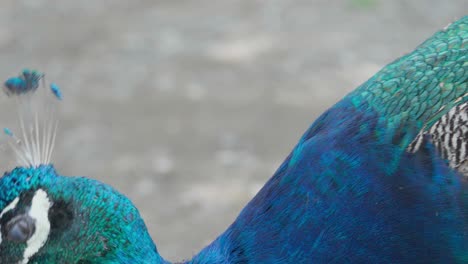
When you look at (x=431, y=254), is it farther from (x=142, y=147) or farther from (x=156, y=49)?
(x=156, y=49)

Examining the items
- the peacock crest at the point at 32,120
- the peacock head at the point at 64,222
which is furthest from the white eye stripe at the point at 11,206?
the peacock crest at the point at 32,120

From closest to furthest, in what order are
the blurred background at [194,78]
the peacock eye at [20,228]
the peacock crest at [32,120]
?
the peacock eye at [20,228] → the peacock crest at [32,120] → the blurred background at [194,78]

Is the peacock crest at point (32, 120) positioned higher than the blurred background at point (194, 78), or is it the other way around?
the blurred background at point (194, 78)

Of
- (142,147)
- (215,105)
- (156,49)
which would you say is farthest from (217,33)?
(142,147)

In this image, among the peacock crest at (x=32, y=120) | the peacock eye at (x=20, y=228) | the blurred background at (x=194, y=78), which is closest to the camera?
the peacock eye at (x=20, y=228)

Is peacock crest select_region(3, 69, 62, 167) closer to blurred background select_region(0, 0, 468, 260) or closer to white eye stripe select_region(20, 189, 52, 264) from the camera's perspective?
white eye stripe select_region(20, 189, 52, 264)

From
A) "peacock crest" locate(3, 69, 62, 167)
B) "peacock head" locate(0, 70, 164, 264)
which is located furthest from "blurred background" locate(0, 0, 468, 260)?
"peacock head" locate(0, 70, 164, 264)

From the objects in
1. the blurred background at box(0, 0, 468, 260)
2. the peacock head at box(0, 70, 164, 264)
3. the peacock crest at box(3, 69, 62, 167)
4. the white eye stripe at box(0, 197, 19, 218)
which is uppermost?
the blurred background at box(0, 0, 468, 260)

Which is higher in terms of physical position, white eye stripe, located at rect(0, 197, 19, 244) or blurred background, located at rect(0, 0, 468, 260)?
blurred background, located at rect(0, 0, 468, 260)

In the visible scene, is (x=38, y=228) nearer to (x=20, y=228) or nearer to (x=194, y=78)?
(x=20, y=228)

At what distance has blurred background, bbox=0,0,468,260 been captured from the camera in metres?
3.36

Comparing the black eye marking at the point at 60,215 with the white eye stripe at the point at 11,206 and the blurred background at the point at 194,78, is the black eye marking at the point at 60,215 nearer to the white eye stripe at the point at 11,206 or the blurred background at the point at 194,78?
the white eye stripe at the point at 11,206

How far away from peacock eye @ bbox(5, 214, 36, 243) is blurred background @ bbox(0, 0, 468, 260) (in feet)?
4.65

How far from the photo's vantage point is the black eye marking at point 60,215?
67.3 inches
